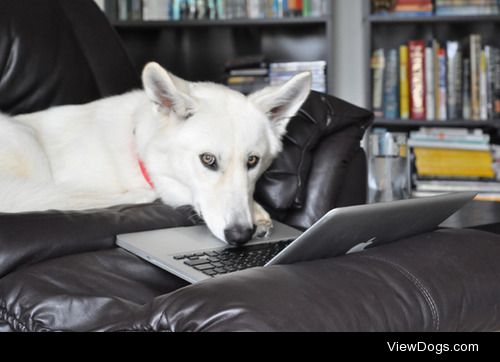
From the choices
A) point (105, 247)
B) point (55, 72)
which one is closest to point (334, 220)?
point (105, 247)

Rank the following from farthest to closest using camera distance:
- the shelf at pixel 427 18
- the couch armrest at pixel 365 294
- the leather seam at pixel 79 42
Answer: the shelf at pixel 427 18 → the leather seam at pixel 79 42 → the couch armrest at pixel 365 294

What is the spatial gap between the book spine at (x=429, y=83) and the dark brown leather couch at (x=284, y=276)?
1412 millimetres

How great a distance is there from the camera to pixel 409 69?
309 cm

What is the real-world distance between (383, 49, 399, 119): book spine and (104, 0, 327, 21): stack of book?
1.49ft

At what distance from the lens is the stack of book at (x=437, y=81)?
303 centimetres

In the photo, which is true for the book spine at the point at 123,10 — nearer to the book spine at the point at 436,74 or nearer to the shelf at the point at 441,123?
the shelf at the point at 441,123

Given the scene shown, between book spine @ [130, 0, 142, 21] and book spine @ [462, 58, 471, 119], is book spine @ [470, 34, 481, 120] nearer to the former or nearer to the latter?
book spine @ [462, 58, 471, 119]

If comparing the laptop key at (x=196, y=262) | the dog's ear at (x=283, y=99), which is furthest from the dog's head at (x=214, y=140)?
the laptop key at (x=196, y=262)

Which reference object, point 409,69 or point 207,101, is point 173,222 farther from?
point 409,69

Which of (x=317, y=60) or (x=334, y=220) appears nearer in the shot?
(x=334, y=220)

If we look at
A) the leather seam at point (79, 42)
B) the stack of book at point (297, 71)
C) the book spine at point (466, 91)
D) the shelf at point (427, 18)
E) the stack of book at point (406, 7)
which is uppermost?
the stack of book at point (406, 7)
